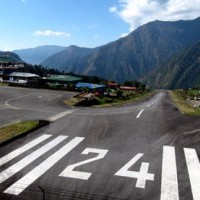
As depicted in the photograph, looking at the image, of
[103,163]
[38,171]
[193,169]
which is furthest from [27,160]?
[193,169]

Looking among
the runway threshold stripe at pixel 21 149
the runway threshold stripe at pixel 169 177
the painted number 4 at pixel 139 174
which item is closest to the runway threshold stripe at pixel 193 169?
the runway threshold stripe at pixel 169 177

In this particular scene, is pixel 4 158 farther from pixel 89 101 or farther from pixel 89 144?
pixel 89 101

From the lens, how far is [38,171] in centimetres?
1580

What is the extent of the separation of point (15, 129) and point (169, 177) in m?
14.1

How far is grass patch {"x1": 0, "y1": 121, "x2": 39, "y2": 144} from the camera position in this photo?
22.4 metres

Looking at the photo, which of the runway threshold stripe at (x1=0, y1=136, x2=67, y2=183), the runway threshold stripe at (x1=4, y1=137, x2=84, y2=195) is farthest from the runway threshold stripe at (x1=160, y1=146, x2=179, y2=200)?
the runway threshold stripe at (x1=0, y1=136, x2=67, y2=183)

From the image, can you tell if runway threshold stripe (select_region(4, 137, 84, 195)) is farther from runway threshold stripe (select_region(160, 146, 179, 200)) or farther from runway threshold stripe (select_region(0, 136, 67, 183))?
runway threshold stripe (select_region(160, 146, 179, 200))

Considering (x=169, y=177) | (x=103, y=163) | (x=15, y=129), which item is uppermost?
(x=15, y=129)

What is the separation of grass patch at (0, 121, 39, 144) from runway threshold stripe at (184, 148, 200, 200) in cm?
1207

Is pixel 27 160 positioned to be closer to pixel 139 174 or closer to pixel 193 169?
pixel 139 174

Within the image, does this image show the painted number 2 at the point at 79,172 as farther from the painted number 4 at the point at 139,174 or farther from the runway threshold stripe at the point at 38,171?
the painted number 4 at the point at 139,174

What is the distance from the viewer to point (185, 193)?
13.6 meters

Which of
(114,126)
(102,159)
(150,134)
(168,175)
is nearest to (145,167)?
(168,175)

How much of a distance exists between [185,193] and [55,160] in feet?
24.6
